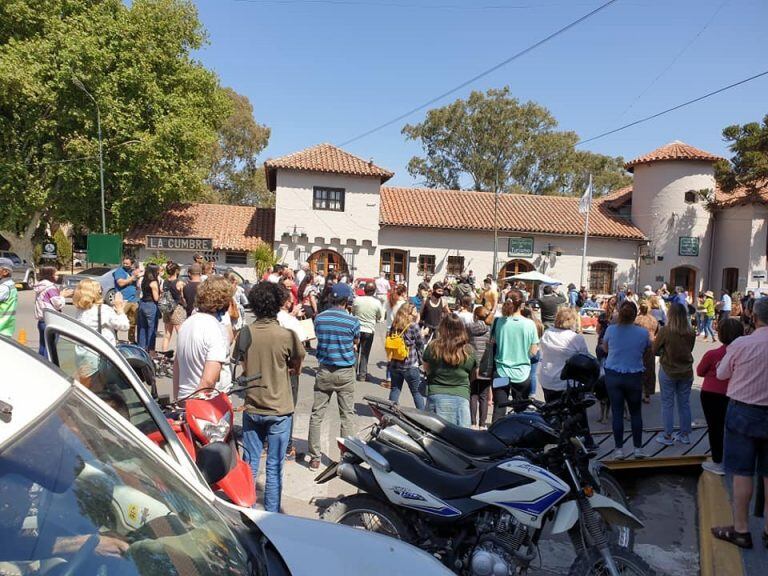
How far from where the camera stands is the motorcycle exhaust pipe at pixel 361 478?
356 cm

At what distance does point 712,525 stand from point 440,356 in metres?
2.59

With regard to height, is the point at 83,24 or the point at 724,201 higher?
the point at 83,24

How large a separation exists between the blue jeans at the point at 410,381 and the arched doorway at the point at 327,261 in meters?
21.0

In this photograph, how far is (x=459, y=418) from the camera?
5.39 m

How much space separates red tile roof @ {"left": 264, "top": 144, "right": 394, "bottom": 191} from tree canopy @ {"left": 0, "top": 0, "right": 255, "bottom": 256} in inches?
157

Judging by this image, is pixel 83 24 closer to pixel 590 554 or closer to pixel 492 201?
pixel 492 201

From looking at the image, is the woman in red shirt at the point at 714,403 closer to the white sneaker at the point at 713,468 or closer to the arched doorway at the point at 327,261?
the white sneaker at the point at 713,468

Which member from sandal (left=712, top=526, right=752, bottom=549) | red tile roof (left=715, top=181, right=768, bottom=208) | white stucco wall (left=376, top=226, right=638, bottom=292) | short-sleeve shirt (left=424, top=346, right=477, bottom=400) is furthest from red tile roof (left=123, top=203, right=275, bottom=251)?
sandal (left=712, top=526, right=752, bottom=549)

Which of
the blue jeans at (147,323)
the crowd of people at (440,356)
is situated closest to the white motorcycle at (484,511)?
the crowd of people at (440,356)

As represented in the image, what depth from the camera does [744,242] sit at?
92.5 ft

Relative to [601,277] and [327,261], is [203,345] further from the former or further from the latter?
[601,277]

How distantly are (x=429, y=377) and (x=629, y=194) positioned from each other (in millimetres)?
30842

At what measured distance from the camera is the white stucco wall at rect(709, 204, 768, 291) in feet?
91.5

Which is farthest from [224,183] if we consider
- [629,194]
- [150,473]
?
[150,473]
